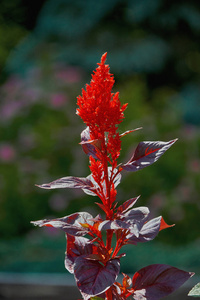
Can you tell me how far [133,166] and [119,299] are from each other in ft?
0.79

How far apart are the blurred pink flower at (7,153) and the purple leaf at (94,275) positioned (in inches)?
135

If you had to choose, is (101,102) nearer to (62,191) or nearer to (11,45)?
(62,191)

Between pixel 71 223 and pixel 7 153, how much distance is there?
345 centimetres

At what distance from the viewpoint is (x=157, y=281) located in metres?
0.90

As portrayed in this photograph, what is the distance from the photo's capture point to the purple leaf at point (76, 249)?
926 mm

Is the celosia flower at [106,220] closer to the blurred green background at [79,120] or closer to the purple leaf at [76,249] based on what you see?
the purple leaf at [76,249]

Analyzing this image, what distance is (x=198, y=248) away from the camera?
3.46 meters

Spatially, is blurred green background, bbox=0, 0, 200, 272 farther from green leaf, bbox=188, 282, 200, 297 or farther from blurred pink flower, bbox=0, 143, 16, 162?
green leaf, bbox=188, 282, 200, 297

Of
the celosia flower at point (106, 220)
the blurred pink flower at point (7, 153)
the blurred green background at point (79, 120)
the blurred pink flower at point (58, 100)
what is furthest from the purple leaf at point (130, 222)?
the blurred pink flower at point (58, 100)

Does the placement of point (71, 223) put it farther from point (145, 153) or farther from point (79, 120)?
point (79, 120)

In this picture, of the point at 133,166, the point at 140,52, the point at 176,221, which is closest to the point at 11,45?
the point at 140,52

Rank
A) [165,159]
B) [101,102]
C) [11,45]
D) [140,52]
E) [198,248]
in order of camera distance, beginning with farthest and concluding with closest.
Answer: [11,45], [140,52], [165,159], [198,248], [101,102]

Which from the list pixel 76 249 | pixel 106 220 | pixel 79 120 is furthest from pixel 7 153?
pixel 106 220

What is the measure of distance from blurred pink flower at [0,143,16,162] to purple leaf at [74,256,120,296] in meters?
3.43
